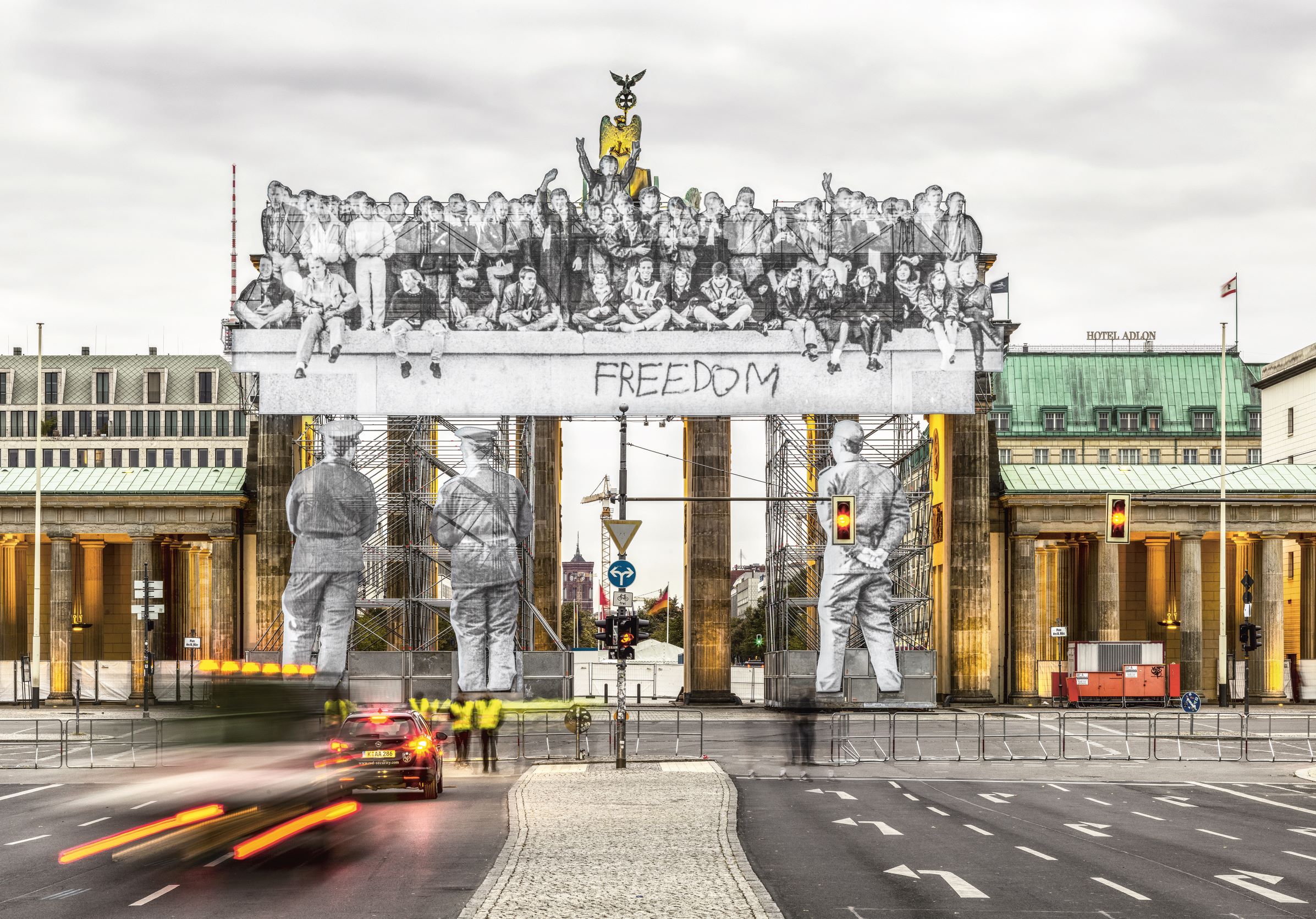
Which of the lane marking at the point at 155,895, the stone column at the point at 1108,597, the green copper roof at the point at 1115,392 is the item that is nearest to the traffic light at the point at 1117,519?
the lane marking at the point at 155,895

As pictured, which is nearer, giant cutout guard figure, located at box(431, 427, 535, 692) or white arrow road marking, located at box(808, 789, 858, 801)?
white arrow road marking, located at box(808, 789, 858, 801)

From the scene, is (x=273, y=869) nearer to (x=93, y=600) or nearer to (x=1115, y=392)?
(x=93, y=600)

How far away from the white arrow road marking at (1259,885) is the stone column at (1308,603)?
218ft

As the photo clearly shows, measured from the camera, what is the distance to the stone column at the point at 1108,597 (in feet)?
231

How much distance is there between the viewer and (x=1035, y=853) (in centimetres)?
2241

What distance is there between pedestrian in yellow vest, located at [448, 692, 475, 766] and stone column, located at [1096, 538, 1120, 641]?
38858 millimetres

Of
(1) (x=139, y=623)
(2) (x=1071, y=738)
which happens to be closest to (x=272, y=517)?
(1) (x=139, y=623)

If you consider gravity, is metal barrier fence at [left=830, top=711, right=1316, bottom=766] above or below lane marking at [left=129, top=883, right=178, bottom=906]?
below

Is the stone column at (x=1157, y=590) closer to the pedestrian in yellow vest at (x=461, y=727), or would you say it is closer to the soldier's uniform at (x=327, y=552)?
the soldier's uniform at (x=327, y=552)

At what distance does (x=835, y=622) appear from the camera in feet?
213

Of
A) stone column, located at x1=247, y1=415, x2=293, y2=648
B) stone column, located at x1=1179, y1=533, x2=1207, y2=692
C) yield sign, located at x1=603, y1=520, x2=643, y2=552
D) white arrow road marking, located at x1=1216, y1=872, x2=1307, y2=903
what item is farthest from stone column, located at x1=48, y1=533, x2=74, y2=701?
white arrow road marking, located at x1=1216, y1=872, x2=1307, y2=903

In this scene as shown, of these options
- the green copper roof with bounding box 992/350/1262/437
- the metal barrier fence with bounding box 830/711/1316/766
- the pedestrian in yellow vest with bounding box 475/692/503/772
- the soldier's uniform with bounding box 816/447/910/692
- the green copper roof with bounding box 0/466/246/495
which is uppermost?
the green copper roof with bounding box 992/350/1262/437

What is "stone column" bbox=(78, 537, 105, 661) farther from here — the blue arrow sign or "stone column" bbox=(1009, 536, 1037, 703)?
the blue arrow sign

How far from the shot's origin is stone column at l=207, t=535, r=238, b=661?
68.1 metres
